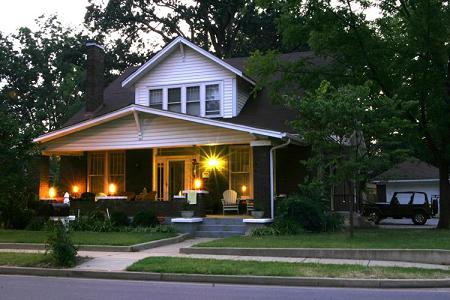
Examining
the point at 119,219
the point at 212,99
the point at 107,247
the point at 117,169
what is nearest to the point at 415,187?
the point at 212,99

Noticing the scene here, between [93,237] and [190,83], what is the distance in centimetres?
939

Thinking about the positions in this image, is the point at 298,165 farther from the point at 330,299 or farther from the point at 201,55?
the point at 330,299

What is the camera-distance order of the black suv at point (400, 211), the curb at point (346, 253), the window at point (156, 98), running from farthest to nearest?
the black suv at point (400, 211) → the window at point (156, 98) → the curb at point (346, 253)

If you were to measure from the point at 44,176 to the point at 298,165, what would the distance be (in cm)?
1079

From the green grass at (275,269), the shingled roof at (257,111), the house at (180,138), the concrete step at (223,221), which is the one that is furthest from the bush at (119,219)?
the green grass at (275,269)

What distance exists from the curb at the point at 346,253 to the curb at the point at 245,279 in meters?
2.46

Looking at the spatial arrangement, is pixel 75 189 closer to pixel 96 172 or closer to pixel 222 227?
pixel 96 172

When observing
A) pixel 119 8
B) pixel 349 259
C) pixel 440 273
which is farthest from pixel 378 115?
pixel 119 8

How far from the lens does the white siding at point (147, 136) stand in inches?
806

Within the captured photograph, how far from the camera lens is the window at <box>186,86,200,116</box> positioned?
79.4ft

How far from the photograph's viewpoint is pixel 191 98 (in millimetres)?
24375

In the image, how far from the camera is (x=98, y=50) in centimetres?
2747

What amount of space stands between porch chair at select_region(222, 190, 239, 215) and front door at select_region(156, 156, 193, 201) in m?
2.13

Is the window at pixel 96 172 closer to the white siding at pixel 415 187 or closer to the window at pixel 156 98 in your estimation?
the window at pixel 156 98
